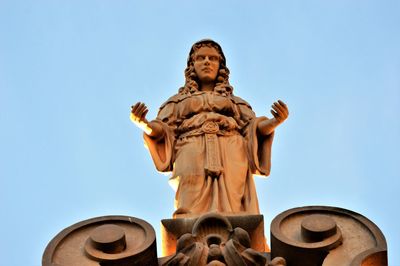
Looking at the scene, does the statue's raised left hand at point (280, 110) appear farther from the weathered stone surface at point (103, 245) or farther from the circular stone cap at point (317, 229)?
the weathered stone surface at point (103, 245)

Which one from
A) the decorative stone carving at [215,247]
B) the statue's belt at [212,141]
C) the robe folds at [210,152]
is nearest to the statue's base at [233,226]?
the robe folds at [210,152]

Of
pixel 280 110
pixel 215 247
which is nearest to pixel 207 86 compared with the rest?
pixel 280 110

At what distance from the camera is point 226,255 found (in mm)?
9148

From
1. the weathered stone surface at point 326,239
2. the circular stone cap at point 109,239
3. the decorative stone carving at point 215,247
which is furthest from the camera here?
the circular stone cap at point 109,239

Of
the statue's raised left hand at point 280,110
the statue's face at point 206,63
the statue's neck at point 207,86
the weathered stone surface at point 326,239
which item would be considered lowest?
the weathered stone surface at point 326,239

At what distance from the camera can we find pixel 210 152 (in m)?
12.4

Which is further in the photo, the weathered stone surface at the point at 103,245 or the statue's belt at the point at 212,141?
the statue's belt at the point at 212,141

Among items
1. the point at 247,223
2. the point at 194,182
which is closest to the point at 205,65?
the point at 194,182

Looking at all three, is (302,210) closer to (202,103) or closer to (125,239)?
(125,239)

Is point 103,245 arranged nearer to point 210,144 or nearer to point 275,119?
point 210,144

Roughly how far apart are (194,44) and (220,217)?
611 centimetres

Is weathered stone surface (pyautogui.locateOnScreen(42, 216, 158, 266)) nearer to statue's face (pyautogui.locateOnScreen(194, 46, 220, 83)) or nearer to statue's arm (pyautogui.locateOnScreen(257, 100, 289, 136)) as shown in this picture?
statue's arm (pyautogui.locateOnScreen(257, 100, 289, 136))

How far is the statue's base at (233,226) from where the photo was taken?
1055cm

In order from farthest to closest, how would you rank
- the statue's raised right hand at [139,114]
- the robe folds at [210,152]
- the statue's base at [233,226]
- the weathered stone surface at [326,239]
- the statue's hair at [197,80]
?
the statue's hair at [197,80], the statue's raised right hand at [139,114], the robe folds at [210,152], the statue's base at [233,226], the weathered stone surface at [326,239]
